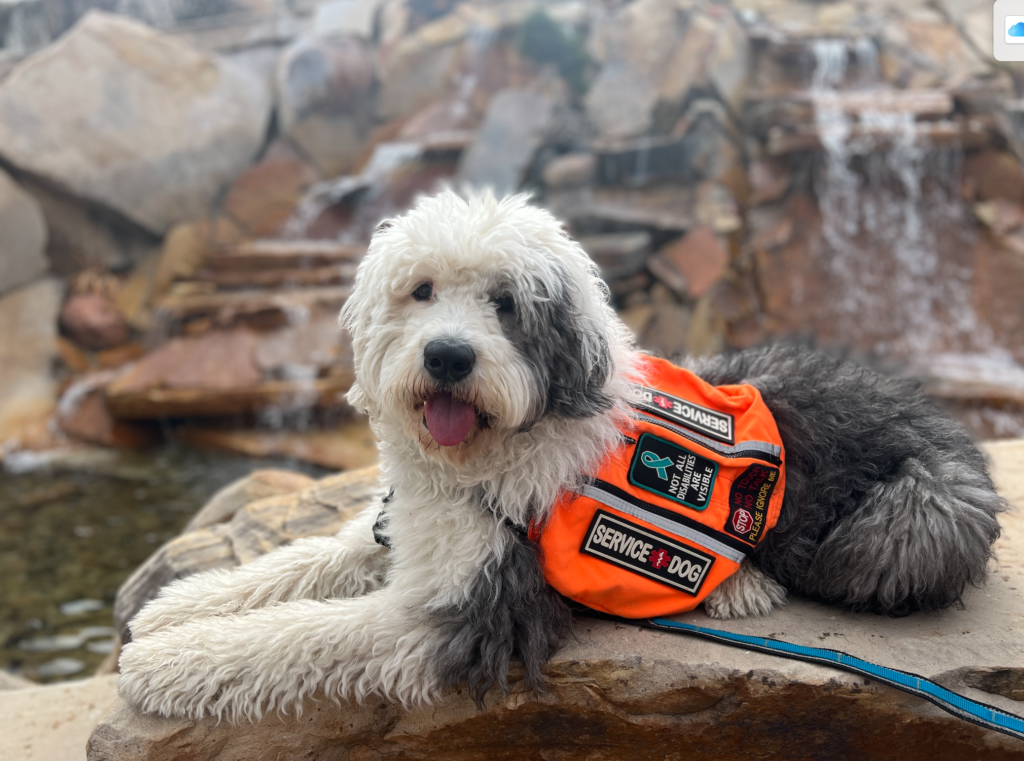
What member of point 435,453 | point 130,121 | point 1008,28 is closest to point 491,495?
point 435,453

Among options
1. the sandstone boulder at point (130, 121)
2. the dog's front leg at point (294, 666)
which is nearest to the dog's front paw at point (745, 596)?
the dog's front leg at point (294, 666)

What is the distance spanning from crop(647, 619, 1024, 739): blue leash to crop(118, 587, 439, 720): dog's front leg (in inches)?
35.8

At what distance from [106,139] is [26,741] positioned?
972cm

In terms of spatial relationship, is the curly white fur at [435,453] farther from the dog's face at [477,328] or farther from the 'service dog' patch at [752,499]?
the 'service dog' patch at [752,499]

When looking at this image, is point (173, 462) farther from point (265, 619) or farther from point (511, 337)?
point (511, 337)

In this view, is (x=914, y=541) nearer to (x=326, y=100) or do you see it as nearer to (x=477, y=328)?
(x=477, y=328)

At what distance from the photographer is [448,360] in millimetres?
2256

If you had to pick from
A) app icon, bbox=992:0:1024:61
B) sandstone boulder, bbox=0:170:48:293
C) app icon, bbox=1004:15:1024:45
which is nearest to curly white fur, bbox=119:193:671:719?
app icon, bbox=992:0:1024:61

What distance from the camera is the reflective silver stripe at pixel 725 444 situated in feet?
8.79

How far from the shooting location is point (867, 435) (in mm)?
2752

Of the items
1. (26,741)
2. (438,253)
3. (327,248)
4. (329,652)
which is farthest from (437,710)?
(327,248)

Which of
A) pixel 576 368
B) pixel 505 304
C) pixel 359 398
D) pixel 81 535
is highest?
pixel 505 304

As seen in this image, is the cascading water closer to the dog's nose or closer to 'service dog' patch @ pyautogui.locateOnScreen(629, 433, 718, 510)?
'service dog' patch @ pyautogui.locateOnScreen(629, 433, 718, 510)

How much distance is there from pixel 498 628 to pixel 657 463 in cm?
81
